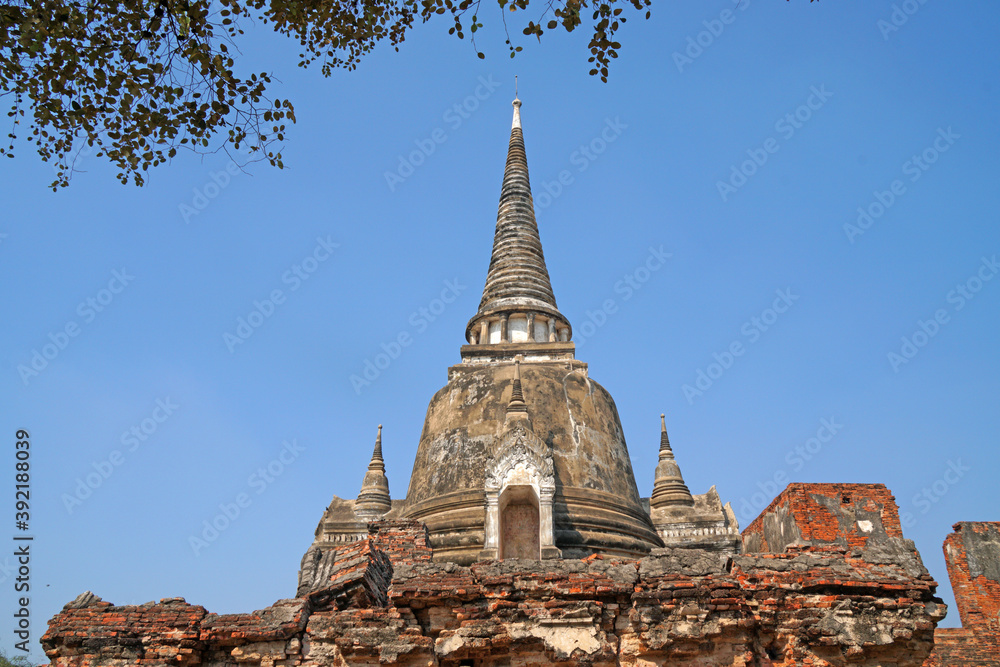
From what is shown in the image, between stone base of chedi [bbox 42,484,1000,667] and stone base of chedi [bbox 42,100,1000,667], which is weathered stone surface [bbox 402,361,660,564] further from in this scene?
stone base of chedi [bbox 42,484,1000,667]

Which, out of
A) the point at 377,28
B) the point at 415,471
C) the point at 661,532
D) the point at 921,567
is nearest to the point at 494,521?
the point at 415,471

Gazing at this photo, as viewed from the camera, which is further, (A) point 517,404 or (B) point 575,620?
(A) point 517,404

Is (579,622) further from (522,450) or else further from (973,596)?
(973,596)

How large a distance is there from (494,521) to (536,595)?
27.6ft

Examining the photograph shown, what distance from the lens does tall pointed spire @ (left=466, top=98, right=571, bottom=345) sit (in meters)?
22.6

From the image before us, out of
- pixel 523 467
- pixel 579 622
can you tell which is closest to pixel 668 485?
pixel 523 467

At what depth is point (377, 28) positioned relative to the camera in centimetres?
729

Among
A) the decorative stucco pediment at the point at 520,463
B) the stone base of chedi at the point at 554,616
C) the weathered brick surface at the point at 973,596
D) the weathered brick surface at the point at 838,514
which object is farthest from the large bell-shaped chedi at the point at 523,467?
the stone base of chedi at the point at 554,616

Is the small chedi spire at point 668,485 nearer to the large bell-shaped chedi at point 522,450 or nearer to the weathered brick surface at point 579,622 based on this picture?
the large bell-shaped chedi at point 522,450

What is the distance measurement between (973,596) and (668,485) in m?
8.28

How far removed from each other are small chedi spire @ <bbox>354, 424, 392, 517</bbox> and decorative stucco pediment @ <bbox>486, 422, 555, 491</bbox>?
640 cm

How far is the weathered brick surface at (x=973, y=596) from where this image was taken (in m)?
14.6

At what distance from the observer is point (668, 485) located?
2233 centimetres

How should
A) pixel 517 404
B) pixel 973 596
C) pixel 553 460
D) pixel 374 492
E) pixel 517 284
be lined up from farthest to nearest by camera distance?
pixel 517 284, pixel 374 492, pixel 517 404, pixel 553 460, pixel 973 596
